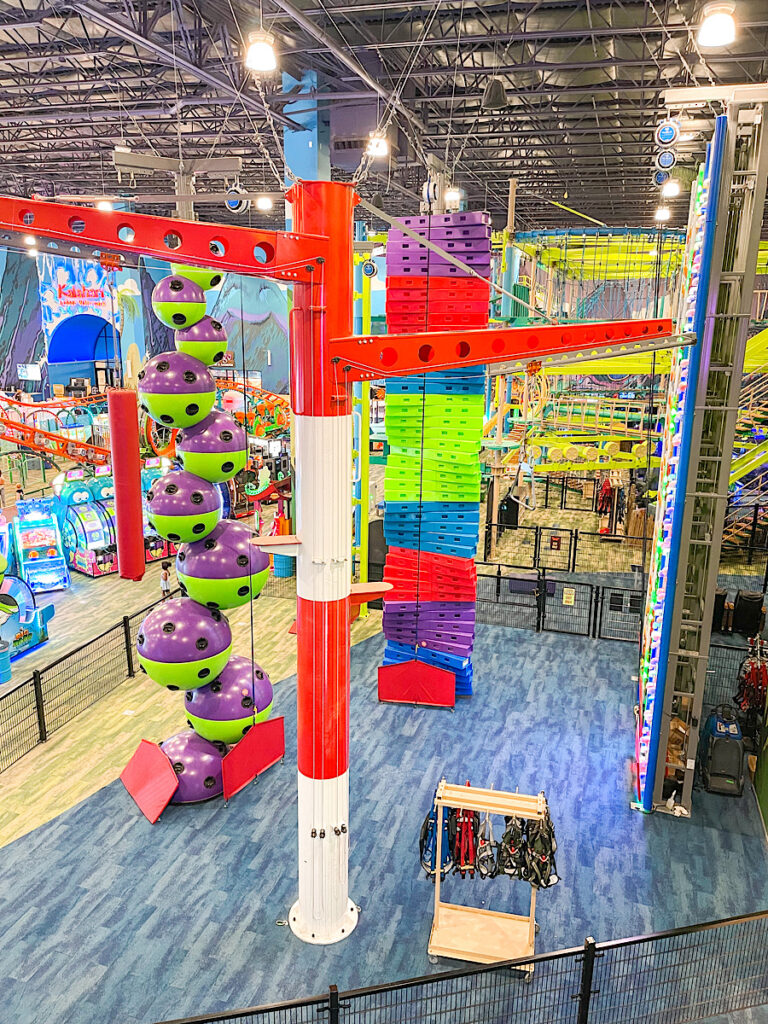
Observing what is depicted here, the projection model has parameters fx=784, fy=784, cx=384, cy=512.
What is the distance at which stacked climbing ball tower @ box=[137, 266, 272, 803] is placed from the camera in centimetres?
653

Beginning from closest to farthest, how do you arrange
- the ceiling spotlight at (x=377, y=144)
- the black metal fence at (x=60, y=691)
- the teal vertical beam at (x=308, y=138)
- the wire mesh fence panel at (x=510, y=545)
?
the black metal fence at (x=60, y=691), the ceiling spotlight at (x=377, y=144), the teal vertical beam at (x=308, y=138), the wire mesh fence panel at (x=510, y=545)

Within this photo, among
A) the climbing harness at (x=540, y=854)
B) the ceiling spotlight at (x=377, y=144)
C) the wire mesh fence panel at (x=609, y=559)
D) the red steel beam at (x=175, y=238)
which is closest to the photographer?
the red steel beam at (x=175, y=238)

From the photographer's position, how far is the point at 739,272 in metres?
6.58

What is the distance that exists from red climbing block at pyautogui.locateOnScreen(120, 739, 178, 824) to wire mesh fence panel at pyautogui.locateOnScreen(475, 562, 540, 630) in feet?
18.0

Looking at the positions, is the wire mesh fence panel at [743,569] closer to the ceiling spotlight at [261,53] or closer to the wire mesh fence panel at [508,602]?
the wire mesh fence panel at [508,602]

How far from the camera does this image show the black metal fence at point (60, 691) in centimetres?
838

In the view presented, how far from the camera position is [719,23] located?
6301 mm

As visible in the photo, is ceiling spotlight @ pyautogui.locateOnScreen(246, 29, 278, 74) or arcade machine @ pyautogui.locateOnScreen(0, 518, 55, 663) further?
arcade machine @ pyautogui.locateOnScreen(0, 518, 55, 663)

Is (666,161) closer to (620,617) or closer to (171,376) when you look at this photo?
(171,376)

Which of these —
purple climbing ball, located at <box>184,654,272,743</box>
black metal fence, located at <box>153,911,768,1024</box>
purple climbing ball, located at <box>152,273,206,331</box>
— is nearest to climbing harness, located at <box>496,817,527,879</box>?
black metal fence, located at <box>153,911,768,1024</box>

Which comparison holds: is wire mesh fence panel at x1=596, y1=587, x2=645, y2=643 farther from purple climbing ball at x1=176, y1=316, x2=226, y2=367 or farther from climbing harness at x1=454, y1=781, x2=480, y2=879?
purple climbing ball at x1=176, y1=316, x2=226, y2=367

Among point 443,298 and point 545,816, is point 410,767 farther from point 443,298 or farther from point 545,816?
point 443,298

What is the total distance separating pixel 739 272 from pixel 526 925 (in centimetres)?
549

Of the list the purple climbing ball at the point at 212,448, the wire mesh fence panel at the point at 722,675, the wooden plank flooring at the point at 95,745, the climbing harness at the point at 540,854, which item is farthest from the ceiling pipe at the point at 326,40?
the climbing harness at the point at 540,854
